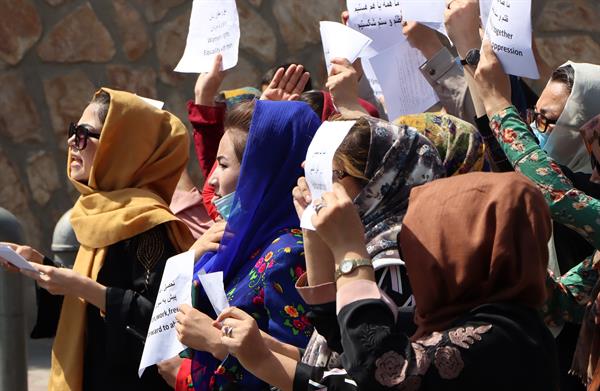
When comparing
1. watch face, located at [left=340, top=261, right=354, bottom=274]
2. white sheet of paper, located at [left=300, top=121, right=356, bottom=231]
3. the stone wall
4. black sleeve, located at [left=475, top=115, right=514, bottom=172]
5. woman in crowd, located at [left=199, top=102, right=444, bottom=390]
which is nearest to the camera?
watch face, located at [left=340, top=261, right=354, bottom=274]

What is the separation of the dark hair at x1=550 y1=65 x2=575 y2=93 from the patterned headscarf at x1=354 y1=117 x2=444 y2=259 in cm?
90

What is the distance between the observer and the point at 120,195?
405 centimetres

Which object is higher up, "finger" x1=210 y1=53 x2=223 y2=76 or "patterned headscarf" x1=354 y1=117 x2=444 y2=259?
"patterned headscarf" x1=354 y1=117 x2=444 y2=259

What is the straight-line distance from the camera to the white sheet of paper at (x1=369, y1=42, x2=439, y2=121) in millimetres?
3828

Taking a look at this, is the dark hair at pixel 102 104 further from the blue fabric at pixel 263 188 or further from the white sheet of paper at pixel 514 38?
the white sheet of paper at pixel 514 38

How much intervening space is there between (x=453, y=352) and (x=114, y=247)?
185 cm

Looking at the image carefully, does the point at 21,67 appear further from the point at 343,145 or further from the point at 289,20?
the point at 343,145

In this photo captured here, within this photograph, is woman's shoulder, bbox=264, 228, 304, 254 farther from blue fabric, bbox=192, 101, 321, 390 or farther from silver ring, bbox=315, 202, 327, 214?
silver ring, bbox=315, 202, 327, 214

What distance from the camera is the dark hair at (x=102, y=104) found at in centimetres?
410

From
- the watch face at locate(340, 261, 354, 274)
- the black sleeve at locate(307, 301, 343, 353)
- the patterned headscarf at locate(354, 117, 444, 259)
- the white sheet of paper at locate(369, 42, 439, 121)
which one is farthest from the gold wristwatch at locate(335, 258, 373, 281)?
the white sheet of paper at locate(369, 42, 439, 121)

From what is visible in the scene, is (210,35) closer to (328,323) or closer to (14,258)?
(14,258)

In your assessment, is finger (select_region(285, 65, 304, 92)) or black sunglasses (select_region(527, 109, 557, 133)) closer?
black sunglasses (select_region(527, 109, 557, 133))

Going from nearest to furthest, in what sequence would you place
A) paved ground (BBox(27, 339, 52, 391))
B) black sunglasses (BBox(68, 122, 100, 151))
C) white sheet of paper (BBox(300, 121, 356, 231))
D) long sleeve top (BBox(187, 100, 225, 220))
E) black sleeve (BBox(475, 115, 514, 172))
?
white sheet of paper (BBox(300, 121, 356, 231))
black sleeve (BBox(475, 115, 514, 172))
black sunglasses (BBox(68, 122, 100, 151))
long sleeve top (BBox(187, 100, 225, 220))
paved ground (BBox(27, 339, 52, 391))

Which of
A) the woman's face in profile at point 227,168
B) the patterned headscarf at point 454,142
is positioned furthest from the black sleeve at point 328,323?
the woman's face in profile at point 227,168
